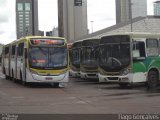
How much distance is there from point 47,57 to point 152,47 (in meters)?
5.70

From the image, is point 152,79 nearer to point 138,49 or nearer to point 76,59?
point 138,49

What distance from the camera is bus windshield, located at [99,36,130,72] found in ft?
80.1

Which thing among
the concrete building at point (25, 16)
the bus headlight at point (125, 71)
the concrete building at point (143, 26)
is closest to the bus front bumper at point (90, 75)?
the bus headlight at point (125, 71)

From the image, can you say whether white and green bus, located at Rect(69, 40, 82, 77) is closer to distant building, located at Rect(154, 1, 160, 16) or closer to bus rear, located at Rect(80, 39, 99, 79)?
bus rear, located at Rect(80, 39, 99, 79)

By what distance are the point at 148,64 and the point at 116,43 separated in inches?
78.5

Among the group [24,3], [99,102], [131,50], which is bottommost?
[99,102]

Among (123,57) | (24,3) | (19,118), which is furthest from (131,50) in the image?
(24,3)

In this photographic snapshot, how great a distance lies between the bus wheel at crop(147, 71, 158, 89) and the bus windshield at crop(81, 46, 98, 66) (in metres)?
5.37

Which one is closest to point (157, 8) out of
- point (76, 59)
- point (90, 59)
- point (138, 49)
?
point (76, 59)

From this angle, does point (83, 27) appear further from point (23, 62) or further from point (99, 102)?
point (99, 102)

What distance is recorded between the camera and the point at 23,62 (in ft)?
88.9

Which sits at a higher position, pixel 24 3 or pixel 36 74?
pixel 24 3

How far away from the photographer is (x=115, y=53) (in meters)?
24.9

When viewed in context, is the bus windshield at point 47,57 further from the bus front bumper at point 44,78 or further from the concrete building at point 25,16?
the concrete building at point 25,16
